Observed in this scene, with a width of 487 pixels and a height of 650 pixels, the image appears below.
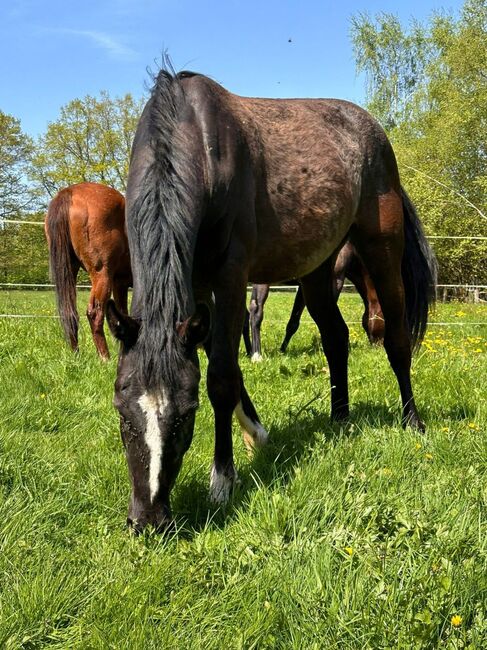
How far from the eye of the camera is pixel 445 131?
83.0ft

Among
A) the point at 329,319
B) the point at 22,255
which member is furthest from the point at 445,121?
the point at 329,319

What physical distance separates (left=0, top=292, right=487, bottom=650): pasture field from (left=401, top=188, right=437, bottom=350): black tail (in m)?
0.84

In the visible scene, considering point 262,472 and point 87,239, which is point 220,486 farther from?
point 87,239

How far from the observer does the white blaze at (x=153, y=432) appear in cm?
212

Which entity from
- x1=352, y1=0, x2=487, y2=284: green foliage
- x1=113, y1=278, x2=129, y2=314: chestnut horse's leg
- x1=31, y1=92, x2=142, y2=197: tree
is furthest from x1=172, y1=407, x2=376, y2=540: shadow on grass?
x1=31, y1=92, x2=142, y2=197: tree

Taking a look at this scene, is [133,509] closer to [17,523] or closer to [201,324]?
[17,523]

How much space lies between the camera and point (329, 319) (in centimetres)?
418

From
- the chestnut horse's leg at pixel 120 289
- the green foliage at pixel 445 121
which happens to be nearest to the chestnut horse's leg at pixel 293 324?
the chestnut horse's leg at pixel 120 289

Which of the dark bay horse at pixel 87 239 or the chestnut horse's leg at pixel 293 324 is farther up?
the dark bay horse at pixel 87 239

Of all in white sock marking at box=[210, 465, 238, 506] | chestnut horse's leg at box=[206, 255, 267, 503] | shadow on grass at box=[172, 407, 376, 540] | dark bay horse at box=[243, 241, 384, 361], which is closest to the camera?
shadow on grass at box=[172, 407, 376, 540]

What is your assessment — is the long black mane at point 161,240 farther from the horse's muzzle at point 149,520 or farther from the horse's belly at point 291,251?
the horse's belly at point 291,251

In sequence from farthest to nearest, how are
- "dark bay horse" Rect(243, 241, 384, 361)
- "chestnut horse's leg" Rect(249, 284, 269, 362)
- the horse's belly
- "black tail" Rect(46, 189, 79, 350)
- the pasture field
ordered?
"dark bay horse" Rect(243, 241, 384, 361) → "chestnut horse's leg" Rect(249, 284, 269, 362) → "black tail" Rect(46, 189, 79, 350) → the horse's belly → the pasture field

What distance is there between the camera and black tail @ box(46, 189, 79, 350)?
6543 millimetres

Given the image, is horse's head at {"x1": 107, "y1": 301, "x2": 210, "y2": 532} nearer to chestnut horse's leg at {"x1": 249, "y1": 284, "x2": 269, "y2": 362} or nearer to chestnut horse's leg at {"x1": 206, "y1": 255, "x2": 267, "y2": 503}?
chestnut horse's leg at {"x1": 206, "y1": 255, "x2": 267, "y2": 503}
